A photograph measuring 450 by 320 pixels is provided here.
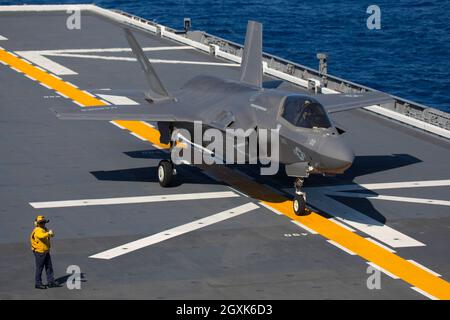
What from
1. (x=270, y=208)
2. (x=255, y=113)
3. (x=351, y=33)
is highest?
(x=255, y=113)

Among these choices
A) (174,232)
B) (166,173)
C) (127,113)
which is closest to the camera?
(174,232)

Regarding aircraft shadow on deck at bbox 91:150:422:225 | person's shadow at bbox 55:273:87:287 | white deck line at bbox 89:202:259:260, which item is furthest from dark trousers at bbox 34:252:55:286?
aircraft shadow on deck at bbox 91:150:422:225

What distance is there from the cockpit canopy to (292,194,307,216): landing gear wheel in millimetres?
2328

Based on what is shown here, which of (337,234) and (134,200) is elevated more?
(134,200)

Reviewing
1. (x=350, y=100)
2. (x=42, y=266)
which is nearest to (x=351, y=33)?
(x=350, y=100)

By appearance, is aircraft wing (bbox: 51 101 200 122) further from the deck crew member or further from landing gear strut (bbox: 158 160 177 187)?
the deck crew member

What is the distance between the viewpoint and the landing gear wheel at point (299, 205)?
114 feet

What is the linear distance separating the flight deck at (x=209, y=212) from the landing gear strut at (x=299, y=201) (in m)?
0.35

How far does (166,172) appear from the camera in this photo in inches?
1478

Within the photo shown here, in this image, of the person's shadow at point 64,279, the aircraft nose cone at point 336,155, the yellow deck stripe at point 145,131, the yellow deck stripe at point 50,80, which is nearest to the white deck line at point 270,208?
the aircraft nose cone at point 336,155

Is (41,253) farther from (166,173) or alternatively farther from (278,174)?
(278,174)

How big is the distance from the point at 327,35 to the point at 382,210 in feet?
221

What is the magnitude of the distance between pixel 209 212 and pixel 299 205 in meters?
2.98

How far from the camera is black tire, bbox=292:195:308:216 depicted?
34625 millimetres
